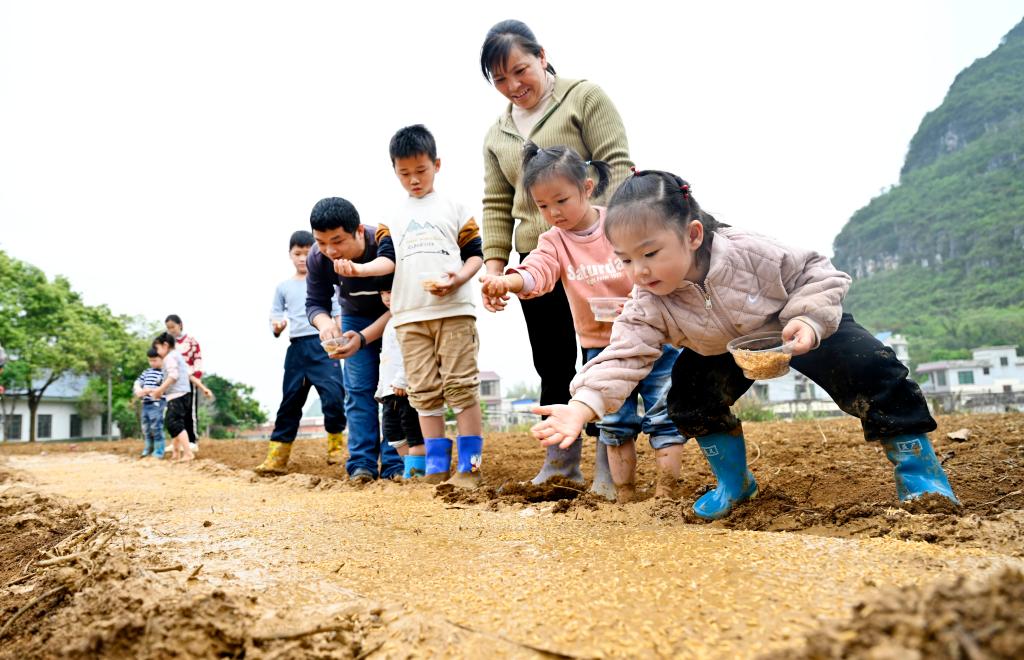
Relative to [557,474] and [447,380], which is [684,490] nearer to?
[557,474]

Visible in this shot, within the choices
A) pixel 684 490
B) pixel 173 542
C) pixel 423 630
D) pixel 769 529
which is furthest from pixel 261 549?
pixel 684 490

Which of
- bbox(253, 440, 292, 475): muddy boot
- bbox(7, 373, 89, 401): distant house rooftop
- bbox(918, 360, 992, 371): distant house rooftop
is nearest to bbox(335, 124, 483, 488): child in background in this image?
bbox(253, 440, 292, 475): muddy boot

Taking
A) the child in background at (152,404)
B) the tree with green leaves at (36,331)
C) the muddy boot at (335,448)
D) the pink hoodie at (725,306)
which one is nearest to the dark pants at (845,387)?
the pink hoodie at (725,306)

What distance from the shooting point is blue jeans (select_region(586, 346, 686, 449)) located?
2.85 m

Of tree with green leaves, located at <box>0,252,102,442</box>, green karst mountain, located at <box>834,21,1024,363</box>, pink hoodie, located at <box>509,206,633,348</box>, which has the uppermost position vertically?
green karst mountain, located at <box>834,21,1024,363</box>

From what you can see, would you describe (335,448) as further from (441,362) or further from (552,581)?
(552,581)

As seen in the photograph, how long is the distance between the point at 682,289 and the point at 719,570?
3.35 feet

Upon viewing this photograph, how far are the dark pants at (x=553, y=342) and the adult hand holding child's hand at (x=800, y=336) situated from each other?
1500 mm

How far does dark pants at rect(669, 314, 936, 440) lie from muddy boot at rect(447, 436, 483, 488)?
4.26 feet

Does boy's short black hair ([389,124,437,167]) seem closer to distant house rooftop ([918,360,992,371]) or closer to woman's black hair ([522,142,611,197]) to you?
woman's black hair ([522,142,611,197])

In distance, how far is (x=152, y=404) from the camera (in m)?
9.16

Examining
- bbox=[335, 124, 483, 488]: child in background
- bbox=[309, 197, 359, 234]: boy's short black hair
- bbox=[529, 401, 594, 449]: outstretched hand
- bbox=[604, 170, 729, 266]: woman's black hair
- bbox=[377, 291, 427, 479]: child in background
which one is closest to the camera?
bbox=[529, 401, 594, 449]: outstretched hand

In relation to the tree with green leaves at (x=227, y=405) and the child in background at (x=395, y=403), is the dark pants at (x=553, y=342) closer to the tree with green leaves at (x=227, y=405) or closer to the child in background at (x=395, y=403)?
the child in background at (x=395, y=403)

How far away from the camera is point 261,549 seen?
1937 mm
